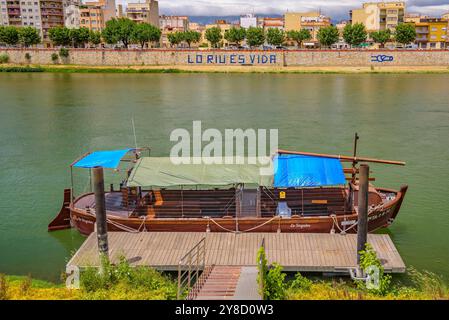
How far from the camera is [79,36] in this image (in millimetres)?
81125

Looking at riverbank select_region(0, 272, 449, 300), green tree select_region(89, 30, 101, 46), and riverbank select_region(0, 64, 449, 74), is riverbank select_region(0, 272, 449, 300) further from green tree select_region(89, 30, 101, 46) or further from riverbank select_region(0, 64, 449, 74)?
green tree select_region(89, 30, 101, 46)

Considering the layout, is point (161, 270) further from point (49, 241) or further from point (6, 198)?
point (6, 198)

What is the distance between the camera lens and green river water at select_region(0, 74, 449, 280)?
15148 millimetres

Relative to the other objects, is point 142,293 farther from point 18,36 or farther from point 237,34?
point 18,36

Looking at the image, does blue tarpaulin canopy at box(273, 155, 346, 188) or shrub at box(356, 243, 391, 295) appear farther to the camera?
blue tarpaulin canopy at box(273, 155, 346, 188)

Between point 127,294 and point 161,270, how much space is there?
334 centimetres

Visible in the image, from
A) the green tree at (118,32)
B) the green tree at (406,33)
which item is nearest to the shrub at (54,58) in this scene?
the green tree at (118,32)

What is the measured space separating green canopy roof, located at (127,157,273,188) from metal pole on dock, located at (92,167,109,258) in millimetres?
2026

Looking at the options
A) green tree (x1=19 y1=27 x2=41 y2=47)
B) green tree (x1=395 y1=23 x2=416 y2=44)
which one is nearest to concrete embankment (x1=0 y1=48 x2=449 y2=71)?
green tree (x1=19 y1=27 x2=41 y2=47)

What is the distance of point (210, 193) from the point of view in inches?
586

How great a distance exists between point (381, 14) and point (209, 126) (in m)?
89.1

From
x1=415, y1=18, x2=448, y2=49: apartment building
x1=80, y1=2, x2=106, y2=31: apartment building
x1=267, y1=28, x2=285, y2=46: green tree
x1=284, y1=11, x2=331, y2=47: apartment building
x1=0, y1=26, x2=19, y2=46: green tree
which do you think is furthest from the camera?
x1=284, y1=11, x2=331, y2=47: apartment building

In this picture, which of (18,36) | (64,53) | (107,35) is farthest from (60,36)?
(107,35)

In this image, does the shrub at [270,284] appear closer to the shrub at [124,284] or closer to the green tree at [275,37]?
the shrub at [124,284]
